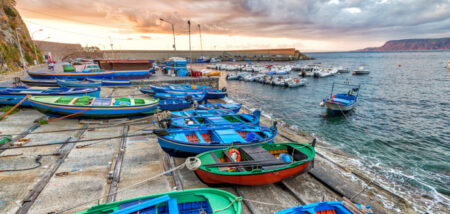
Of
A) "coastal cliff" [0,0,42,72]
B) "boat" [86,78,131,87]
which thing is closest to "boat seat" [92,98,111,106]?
"boat" [86,78,131,87]

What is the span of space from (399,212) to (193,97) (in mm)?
19719

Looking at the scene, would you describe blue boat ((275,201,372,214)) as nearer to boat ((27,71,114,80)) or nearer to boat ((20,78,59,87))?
boat ((20,78,59,87))

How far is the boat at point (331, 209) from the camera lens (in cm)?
595

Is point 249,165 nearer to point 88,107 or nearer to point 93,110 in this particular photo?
point 93,110

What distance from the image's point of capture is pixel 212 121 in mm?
13906

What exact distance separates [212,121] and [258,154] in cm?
520

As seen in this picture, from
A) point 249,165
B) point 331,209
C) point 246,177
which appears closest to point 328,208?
point 331,209

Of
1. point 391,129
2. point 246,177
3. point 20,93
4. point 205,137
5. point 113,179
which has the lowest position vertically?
point 391,129

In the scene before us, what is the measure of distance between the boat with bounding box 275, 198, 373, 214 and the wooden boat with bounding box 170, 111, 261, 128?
7.82 metres

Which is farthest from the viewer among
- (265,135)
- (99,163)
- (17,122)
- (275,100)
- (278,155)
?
(275,100)

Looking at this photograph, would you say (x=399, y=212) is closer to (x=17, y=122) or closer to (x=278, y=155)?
(x=278, y=155)

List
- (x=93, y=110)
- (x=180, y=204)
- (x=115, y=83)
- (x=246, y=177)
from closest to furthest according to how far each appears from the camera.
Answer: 1. (x=180, y=204)
2. (x=246, y=177)
3. (x=93, y=110)
4. (x=115, y=83)

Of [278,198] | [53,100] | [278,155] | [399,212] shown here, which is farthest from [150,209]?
[53,100]

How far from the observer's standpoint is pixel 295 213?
5957mm
